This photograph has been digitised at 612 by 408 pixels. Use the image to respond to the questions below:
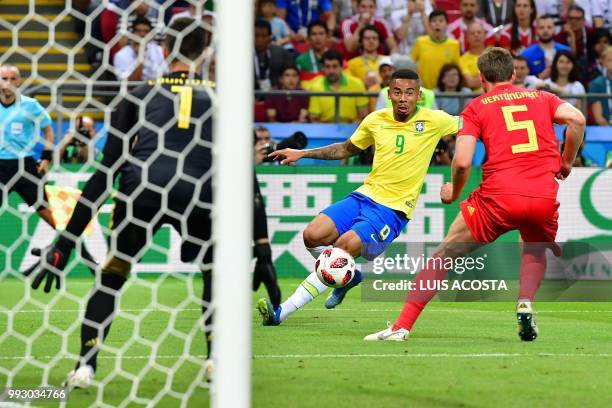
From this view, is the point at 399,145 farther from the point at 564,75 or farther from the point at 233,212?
the point at 564,75

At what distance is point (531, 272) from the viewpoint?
27.1 ft

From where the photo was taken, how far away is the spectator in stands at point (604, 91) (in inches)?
581

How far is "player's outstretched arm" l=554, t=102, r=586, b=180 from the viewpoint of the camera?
26.7 ft

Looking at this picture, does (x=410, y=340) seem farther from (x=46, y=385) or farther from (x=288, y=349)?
(x=46, y=385)

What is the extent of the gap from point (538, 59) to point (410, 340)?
846cm

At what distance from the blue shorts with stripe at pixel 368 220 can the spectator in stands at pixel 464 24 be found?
A: 273 inches

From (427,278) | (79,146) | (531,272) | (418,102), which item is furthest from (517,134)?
(79,146)

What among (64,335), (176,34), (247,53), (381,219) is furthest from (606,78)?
(247,53)

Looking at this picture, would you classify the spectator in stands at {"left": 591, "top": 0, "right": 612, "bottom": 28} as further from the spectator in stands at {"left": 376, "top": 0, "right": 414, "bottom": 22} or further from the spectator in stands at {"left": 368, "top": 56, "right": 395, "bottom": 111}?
the spectator in stands at {"left": 368, "top": 56, "right": 395, "bottom": 111}

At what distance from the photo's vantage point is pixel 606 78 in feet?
50.8

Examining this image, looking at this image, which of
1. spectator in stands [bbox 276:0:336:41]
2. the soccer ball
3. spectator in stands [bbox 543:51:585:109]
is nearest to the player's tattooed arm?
the soccer ball

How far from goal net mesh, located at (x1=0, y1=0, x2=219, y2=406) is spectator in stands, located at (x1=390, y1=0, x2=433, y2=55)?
3.44 metres

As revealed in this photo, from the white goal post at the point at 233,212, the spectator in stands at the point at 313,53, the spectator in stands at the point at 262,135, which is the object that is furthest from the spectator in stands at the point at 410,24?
the white goal post at the point at 233,212

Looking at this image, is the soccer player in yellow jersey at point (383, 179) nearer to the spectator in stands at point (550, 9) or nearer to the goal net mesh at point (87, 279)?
the goal net mesh at point (87, 279)
